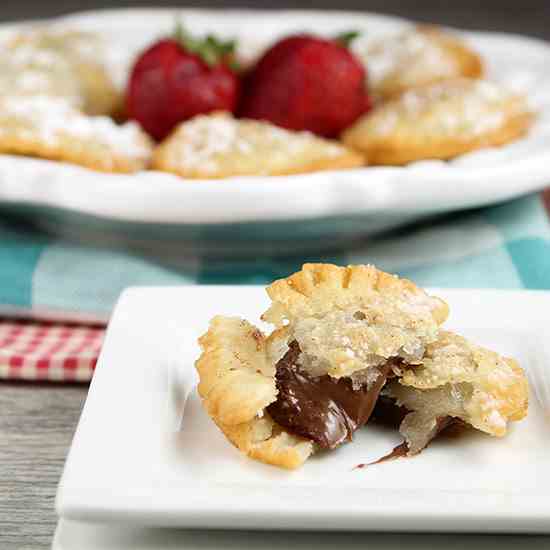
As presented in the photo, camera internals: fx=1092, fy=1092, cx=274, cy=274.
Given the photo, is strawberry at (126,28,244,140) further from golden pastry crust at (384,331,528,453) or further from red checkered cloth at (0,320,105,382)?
golden pastry crust at (384,331,528,453)

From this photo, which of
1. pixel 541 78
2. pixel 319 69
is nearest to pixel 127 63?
pixel 319 69

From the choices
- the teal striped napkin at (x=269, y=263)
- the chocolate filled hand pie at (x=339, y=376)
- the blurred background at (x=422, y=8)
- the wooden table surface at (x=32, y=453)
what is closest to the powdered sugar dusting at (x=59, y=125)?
the teal striped napkin at (x=269, y=263)

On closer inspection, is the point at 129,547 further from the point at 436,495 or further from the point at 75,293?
the point at 75,293

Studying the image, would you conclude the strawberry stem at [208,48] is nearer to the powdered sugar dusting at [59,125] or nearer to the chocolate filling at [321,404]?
the powdered sugar dusting at [59,125]

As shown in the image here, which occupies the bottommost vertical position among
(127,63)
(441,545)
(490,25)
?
(490,25)

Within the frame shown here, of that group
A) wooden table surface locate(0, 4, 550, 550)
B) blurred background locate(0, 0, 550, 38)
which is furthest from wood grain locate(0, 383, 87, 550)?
blurred background locate(0, 0, 550, 38)

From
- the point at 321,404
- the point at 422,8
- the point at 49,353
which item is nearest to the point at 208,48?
the point at 49,353

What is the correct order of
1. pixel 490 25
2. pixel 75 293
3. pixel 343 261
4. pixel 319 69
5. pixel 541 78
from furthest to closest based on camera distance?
pixel 490 25 → pixel 541 78 → pixel 319 69 → pixel 343 261 → pixel 75 293
